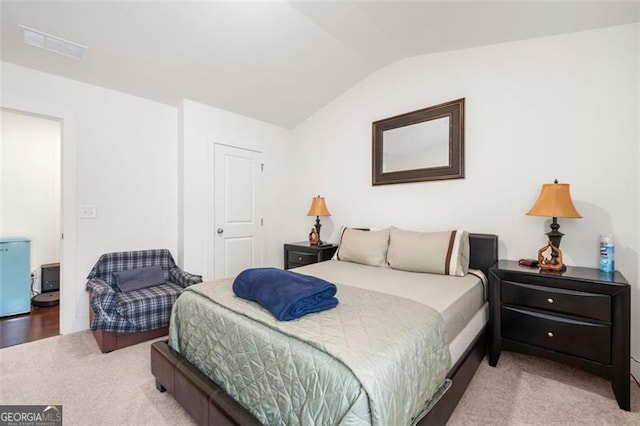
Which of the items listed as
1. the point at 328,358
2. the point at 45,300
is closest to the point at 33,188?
the point at 45,300

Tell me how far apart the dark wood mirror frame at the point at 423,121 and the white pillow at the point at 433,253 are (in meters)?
0.70

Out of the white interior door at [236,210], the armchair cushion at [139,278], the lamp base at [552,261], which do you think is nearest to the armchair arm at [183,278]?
the armchair cushion at [139,278]

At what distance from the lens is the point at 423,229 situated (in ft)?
10.0

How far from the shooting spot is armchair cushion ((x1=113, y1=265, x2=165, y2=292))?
283 cm

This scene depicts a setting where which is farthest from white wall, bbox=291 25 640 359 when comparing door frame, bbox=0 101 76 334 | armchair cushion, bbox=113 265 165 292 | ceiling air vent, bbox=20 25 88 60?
door frame, bbox=0 101 76 334

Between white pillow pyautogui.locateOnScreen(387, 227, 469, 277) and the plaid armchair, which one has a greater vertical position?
white pillow pyautogui.locateOnScreen(387, 227, 469, 277)

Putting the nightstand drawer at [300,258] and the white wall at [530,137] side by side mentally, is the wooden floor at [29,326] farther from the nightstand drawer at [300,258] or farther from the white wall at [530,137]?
the white wall at [530,137]

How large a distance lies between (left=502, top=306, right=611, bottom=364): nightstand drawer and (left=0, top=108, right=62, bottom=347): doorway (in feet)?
15.3

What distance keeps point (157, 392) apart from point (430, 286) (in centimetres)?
195

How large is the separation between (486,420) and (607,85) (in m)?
2.50

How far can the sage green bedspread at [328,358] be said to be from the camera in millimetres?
970

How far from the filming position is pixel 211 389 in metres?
1.40

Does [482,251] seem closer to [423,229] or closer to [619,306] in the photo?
[423,229]

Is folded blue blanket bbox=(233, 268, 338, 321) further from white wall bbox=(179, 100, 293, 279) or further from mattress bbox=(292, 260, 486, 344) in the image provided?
white wall bbox=(179, 100, 293, 279)
